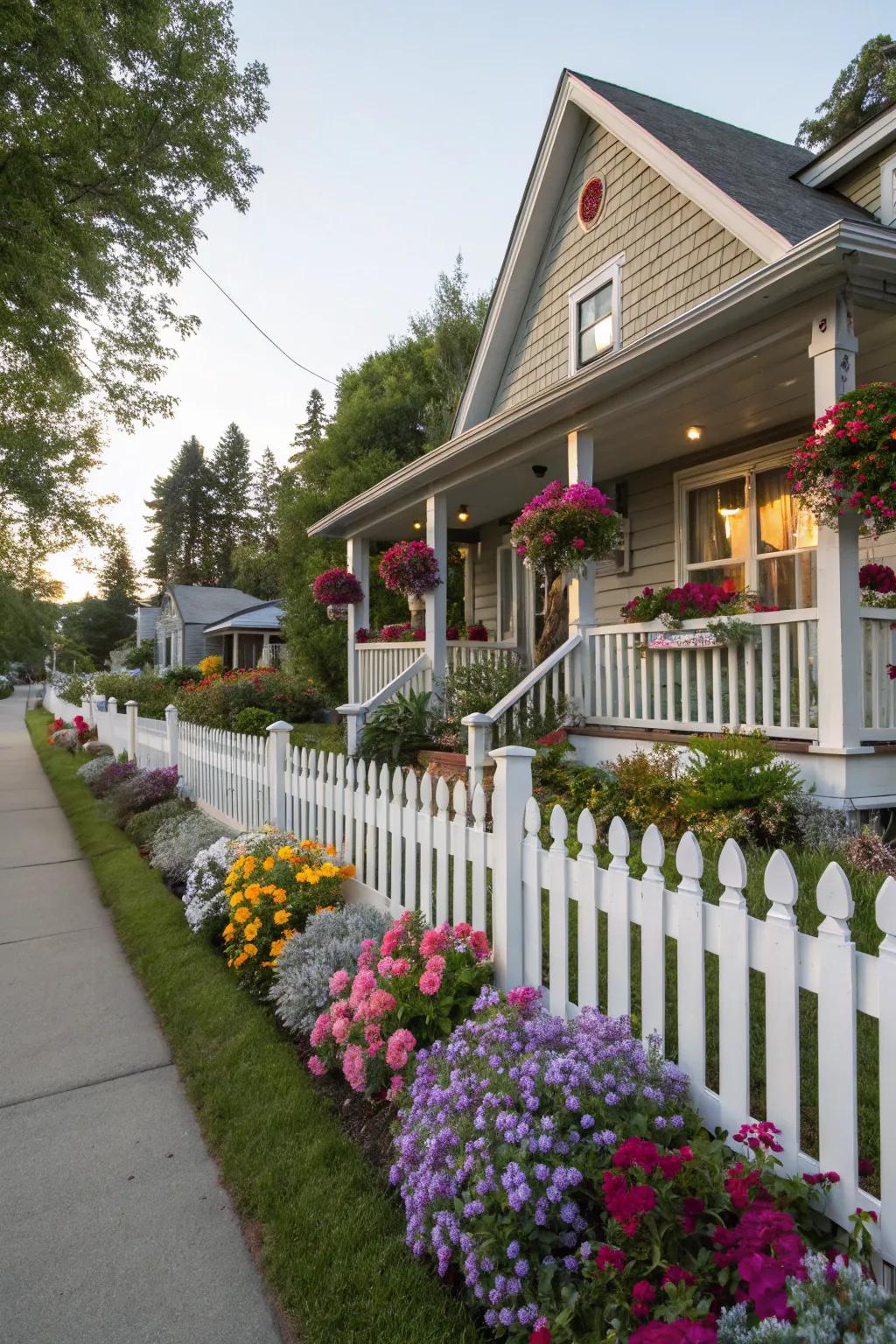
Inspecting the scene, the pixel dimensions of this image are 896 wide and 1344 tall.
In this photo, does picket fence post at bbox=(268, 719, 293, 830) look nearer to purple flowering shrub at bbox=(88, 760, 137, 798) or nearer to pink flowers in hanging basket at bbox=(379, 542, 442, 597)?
pink flowers in hanging basket at bbox=(379, 542, 442, 597)

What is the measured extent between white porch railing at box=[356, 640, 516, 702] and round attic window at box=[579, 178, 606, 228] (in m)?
5.28

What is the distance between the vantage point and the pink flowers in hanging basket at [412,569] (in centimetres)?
859

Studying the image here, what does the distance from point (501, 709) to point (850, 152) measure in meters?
6.87

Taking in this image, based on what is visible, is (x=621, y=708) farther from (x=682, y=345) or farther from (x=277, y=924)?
(x=277, y=924)

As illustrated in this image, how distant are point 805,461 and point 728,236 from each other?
418 cm

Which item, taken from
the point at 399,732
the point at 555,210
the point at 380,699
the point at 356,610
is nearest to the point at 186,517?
the point at 356,610

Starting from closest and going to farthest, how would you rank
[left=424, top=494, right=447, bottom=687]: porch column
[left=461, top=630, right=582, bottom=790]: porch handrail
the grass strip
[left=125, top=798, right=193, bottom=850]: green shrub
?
Result: 1. the grass strip
2. [left=461, top=630, right=582, bottom=790]: porch handrail
3. [left=125, top=798, right=193, bottom=850]: green shrub
4. [left=424, top=494, right=447, bottom=687]: porch column

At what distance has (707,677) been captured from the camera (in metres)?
6.05

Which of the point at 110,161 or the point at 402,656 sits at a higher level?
the point at 110,161

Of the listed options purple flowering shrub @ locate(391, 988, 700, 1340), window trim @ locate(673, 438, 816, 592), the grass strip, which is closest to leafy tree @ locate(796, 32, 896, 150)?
window trim @ locate(673, 438, 816, 592)

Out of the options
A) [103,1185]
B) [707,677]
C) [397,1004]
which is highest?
[707,677]

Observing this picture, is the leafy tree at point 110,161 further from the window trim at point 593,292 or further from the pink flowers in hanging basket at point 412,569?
the window trim at point 593,292

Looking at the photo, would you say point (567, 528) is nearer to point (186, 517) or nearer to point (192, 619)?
point (192, 619)

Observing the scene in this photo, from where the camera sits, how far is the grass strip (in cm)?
187
